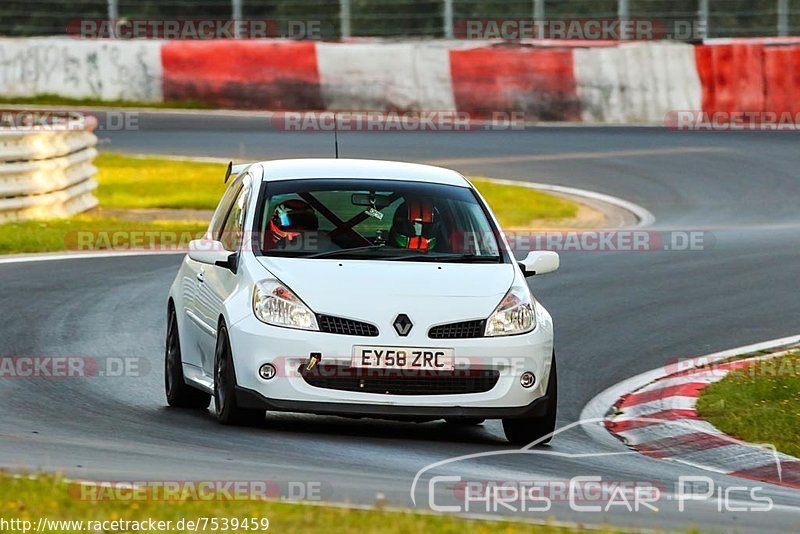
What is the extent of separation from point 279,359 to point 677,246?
9293 millimetres

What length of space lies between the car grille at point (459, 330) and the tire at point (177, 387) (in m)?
1.77

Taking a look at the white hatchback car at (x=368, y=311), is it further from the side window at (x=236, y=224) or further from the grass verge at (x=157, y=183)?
the grass verge at (x=157, y=183)

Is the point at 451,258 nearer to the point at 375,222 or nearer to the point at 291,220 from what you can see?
the point at 375,222

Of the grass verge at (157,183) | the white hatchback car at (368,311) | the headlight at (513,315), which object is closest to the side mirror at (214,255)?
the white hatchback car at (368,311)

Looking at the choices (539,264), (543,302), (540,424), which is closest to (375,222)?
(539,264)

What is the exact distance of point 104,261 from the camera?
1627cm

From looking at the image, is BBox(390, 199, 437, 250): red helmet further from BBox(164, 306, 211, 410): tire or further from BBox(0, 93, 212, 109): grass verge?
BBox(0, 93, 212, 109): grass verge

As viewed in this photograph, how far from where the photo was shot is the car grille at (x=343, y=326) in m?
8.62

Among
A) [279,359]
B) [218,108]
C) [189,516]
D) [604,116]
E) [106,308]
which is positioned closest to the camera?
[189,516]

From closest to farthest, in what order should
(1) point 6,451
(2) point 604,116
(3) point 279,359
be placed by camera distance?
(1) point 6,451 → (3) point 279,359 → (2) point 604,116

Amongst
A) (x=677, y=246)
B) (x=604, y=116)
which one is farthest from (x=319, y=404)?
(x=604, y=116)

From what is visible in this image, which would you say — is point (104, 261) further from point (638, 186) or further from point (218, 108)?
point (218, 108)

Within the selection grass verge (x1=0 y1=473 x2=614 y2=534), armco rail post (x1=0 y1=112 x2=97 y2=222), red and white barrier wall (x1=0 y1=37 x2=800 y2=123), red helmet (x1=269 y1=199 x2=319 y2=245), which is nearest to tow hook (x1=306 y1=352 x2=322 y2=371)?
red helmet (x1=269 y1=199 x2=319 y2=245)

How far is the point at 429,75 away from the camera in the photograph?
2731 cm
